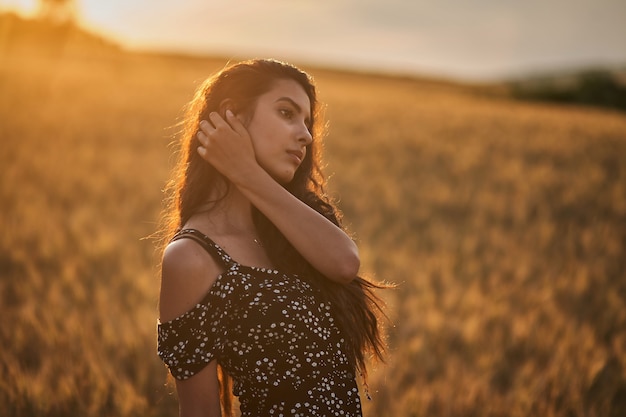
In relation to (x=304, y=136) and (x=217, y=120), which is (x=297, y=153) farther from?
(x=217, y=120)

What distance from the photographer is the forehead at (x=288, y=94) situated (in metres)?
1.72

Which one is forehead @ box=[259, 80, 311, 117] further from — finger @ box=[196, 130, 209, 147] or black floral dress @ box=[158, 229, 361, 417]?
black floral dress @ box=[158, 229, 361, 417]

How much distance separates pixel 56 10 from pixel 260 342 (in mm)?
70872

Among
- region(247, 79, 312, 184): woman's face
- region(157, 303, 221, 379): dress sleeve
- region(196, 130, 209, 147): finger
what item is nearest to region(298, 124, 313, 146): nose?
region(247, 79, 312, 184): woman's face

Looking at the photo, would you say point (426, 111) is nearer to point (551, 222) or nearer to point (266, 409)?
point (551, 222)

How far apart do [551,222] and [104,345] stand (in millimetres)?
7238

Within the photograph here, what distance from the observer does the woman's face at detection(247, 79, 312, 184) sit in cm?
168

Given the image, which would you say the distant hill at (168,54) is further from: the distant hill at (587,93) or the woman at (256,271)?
the woman at (256,271)

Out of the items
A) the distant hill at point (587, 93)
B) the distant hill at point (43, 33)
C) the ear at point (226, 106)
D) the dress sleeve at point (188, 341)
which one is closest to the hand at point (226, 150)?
the ear at point (226, 106)

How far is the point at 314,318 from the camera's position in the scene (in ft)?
5.47

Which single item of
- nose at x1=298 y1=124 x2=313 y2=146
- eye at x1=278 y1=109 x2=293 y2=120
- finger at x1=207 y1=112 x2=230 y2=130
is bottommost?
nose at x1=298 y1=124 x2=313 y2=146

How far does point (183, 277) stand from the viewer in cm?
150

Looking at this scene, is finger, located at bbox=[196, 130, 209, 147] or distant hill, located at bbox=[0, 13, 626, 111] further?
distant hill, located at bbox=[0, 13, 626, 111]

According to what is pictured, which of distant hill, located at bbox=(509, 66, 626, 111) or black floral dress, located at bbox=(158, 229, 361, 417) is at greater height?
distant hill, located at bbox=(509, 66, 626, 111)
